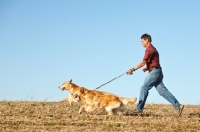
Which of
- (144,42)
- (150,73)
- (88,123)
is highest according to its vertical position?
(144,42)

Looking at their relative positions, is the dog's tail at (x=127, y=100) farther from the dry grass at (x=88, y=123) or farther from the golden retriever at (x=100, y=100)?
the dry grass at (x=88, y=123)

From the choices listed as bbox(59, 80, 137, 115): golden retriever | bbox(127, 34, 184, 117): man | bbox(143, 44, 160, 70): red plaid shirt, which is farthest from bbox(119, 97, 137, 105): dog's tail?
bbox(143, 44, 160, 70): red plaid shirt

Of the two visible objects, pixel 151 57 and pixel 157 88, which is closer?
pixel 151 57

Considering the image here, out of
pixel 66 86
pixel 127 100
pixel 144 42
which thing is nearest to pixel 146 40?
pixel 144 42

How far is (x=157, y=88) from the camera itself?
12.2 metres

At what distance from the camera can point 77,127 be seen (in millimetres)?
9289

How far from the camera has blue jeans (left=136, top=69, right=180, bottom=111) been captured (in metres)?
11.9

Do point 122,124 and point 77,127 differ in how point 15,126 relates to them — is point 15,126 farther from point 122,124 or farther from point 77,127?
point 122,124

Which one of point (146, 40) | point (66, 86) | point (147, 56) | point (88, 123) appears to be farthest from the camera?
point (66, 86)

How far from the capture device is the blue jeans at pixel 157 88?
11.9 meters

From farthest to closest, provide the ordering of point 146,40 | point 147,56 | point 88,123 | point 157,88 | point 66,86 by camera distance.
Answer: point 66,86 < point 157,88 < point 146,40 < point 147,56 < point 88,123

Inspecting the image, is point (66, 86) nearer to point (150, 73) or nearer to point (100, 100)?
point (100, 100)

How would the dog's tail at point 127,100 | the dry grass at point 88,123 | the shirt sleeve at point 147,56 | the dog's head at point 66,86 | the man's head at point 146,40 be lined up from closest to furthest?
the dry grass at point 88,123, the dog's tail at point 127,100, the shirt sleeve at point 147,56, the man's head at point 146,40, the dog's head at point 66,86

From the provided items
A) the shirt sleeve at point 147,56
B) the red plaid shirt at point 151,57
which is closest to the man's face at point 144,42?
the red plaid shirt at point 151,57
